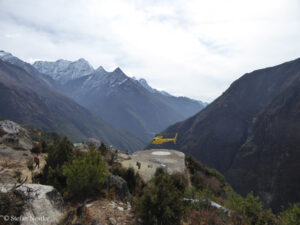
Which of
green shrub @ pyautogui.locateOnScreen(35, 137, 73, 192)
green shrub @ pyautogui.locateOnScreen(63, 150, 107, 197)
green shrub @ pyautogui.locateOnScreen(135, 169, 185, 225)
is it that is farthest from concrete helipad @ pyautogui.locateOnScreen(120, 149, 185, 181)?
green shrub @ pyautogui.locateOnScreen(135, 169, 185, 225)

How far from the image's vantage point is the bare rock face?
7.49 meters

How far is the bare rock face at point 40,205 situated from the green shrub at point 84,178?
1.17 meters

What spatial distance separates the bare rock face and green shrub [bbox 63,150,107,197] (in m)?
1.17

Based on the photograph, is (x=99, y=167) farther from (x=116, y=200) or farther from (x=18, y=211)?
(x=18, y=211)

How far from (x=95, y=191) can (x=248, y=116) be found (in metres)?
217

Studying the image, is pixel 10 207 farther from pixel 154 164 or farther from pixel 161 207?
pixel 154 164

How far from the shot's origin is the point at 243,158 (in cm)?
15150

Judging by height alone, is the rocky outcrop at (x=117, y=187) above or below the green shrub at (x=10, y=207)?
below

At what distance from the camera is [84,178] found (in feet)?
32.9

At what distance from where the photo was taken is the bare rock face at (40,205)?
7488mm

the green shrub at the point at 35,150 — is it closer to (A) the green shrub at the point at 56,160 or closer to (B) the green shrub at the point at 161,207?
(A) the green shrub at the point at 56,160

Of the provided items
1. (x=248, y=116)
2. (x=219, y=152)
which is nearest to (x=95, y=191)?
→ (x=219, y=152)

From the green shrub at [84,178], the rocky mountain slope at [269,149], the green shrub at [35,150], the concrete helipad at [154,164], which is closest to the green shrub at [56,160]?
the green shrub at [84,178]

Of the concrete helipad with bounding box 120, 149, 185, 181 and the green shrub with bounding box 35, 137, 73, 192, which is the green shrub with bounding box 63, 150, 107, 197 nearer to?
the green shrub with bounding box 35, 137, 73, 192
